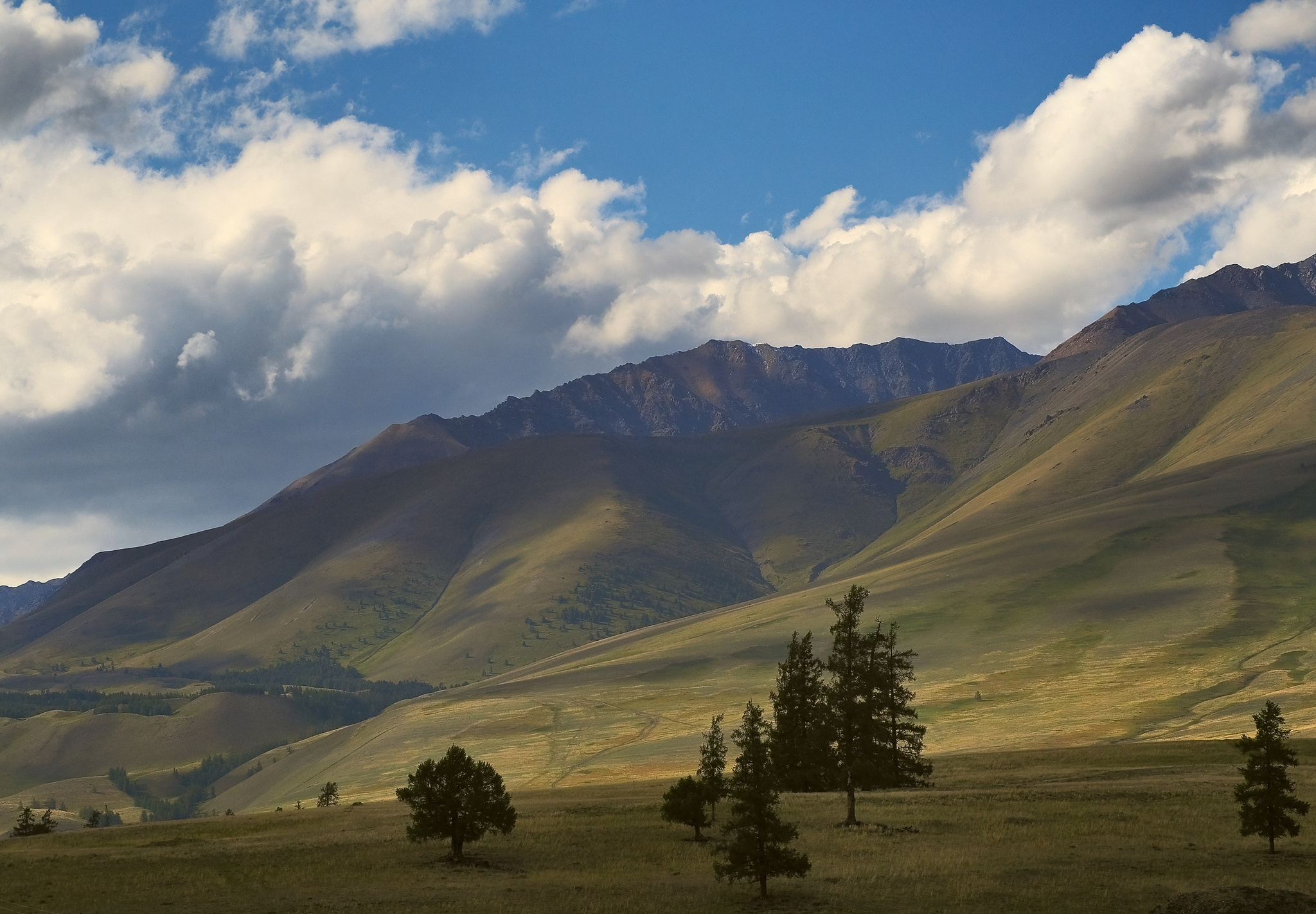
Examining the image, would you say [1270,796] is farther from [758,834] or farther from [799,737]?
[799,737]

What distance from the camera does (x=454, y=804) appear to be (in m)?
60.3

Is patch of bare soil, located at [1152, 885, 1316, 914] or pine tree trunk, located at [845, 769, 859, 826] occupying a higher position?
pine tree trunk, located at [845, 769, 859, 826]

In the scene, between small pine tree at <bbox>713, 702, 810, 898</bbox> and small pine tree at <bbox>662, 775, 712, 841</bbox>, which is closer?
small pine tree at <bbox>713, 702, 810, 898</bbox>

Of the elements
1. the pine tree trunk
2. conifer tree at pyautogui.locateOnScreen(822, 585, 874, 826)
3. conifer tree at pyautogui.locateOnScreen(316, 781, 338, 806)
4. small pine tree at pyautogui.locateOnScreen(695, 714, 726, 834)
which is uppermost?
conifer tree at pyautogui.locateOnScreen(822, 585, 874, 826)

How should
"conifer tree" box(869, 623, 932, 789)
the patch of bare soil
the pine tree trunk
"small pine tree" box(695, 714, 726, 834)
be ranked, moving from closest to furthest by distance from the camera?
the patch of bare soil → the pine tree trunk → "small pine tree" box(695, 714, 726, 834) → "conifer tree" box(869, 623, 932, 789)

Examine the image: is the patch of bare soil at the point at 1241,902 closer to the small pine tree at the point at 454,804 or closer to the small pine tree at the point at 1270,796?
the small pine tree at the point at 1270,796

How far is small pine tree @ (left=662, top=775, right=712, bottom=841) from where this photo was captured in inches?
2505

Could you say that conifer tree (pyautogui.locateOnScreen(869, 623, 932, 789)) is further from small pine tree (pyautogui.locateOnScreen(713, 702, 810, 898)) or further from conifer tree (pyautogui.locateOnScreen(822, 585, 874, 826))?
small pine tree (pyautogui.locateOnScreen(713, 702, 810, 898))

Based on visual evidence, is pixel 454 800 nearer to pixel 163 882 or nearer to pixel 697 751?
pixel 163 882

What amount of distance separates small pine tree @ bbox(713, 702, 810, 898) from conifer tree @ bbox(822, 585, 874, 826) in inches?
728

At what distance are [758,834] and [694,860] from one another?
970 centimetres

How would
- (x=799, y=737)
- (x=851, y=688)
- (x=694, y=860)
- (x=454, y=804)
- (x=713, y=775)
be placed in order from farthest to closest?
(x=799, y=737), (x=851, y=688), (x=713, y=775), (x=454, y=804), (x=694, y=860)

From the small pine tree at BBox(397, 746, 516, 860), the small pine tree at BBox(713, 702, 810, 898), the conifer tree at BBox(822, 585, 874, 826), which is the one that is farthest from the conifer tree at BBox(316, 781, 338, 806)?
the small pine tree at BBox(713, 702, 810, 898)

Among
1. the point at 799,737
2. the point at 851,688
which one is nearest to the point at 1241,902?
the point at 851,688
